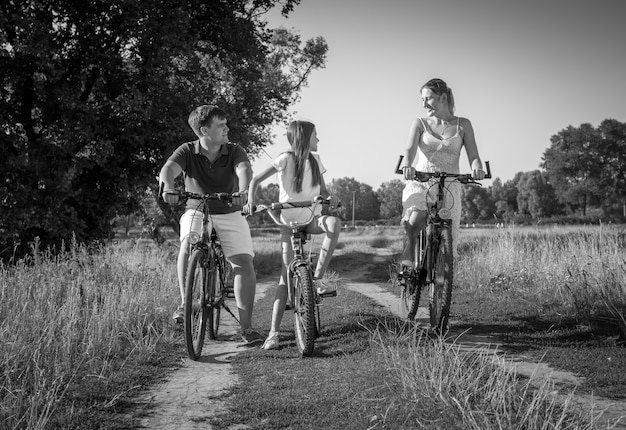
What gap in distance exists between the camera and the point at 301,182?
5.16 meters

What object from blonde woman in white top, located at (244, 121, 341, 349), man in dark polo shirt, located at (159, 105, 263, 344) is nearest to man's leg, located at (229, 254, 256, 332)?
man in dark polo shirt, located at (159, 105, 263, 344)

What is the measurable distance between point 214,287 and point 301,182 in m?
1.32

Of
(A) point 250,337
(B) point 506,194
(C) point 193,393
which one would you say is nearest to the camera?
(C) point 193,393

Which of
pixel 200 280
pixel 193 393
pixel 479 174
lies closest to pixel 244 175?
pixel 200 280

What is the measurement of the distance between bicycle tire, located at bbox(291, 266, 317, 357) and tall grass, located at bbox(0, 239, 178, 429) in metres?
1.41

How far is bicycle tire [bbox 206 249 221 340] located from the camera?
5105 mm

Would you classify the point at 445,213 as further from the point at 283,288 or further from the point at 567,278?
the point at 567,278

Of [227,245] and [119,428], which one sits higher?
[227,245]

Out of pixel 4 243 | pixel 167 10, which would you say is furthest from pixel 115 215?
pixel 167 10

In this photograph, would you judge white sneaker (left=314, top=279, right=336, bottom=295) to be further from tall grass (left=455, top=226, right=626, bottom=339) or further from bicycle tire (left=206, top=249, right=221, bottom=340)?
tall grass (left=455, top=226, right=626, bottom=339)

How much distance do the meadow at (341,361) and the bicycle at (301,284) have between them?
22 centimetres

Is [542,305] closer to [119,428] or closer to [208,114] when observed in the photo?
[208,114]

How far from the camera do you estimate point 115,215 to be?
15.6 m

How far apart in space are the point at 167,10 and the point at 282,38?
9886 millimetres
